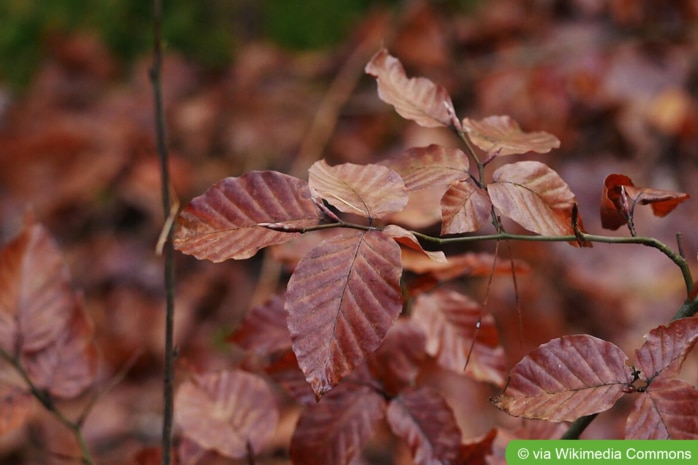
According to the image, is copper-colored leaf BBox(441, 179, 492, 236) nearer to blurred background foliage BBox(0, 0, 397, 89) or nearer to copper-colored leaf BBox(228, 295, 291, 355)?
copper-colored leaf BBox(228, 295, 291, 355)

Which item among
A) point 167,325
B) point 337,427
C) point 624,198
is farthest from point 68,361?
point 624,198

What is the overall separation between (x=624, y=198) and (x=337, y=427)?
1.00 ft

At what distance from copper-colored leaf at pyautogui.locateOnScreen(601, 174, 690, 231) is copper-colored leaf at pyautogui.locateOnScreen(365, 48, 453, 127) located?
137mm

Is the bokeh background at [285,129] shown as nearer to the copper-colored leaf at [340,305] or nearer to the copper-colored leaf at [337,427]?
the copper-colored leaf at [337,427]

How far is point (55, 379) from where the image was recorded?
0.69 metres

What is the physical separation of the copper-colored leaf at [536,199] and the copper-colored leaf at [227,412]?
0.33 metres

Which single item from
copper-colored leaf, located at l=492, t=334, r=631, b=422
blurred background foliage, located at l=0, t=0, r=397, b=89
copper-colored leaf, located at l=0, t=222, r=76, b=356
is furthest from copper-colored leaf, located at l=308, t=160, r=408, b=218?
blurred background foliage, located at l=0, t=0, r=397, b=89

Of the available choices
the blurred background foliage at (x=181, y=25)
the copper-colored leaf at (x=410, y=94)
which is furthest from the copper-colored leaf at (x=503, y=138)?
the blurred background foliage at (x=181, y=25)

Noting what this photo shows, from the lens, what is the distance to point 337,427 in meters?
0.58

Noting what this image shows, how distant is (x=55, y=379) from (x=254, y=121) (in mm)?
1602

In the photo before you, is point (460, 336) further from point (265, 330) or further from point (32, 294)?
point (32, 294)

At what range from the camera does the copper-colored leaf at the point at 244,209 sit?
1.54ft

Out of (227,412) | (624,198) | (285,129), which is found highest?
(624,198)

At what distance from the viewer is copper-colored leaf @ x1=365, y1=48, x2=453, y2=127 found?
542 mm
